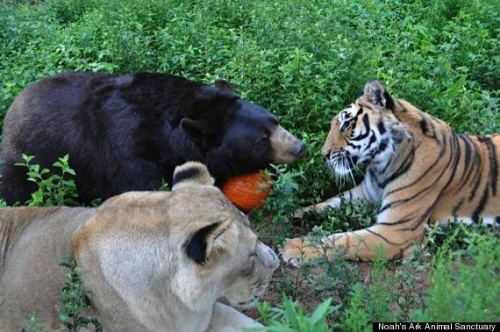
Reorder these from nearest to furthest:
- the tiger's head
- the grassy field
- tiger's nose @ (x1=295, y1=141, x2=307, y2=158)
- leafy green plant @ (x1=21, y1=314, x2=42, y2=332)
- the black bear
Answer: leafy green plant @ (x1=21, y1=314, x2=42, y2=332) < the grassy field < the tiger's head < the black bear < tiger's nose @ (x1=295, y1=141, x2=307, y2=158)

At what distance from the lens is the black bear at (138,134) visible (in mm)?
6023

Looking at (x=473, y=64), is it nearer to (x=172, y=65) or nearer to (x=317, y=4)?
(x=317, y=4)

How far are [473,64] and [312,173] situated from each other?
278 centimetres

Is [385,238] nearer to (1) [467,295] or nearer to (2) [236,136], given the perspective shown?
(2) [236,136]

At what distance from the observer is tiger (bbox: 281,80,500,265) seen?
5.70 m

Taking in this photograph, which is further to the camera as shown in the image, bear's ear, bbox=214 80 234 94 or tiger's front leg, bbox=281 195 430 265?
bear's ear, bbox=214 80 234 94

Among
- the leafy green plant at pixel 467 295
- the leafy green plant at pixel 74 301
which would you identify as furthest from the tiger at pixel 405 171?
the leafy green plant at pixel 467 295

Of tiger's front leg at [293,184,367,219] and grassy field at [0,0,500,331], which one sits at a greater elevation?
grassy field at [0,0,500,331]

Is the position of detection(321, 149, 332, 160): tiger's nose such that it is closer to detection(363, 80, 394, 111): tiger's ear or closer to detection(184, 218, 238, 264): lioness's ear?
detection(363, 80, 394, 111): tiger's ear

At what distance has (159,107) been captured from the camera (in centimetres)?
618

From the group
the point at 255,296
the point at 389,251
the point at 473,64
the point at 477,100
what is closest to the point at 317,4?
the point at 473,64

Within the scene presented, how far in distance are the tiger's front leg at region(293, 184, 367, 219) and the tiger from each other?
0.10 meters

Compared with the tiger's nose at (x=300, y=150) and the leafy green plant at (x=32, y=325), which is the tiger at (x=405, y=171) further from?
the leafy green plant at (x=32, y=325)

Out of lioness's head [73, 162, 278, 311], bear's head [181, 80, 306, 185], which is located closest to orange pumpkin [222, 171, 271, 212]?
bear's head [181, 80, 306, 185]
